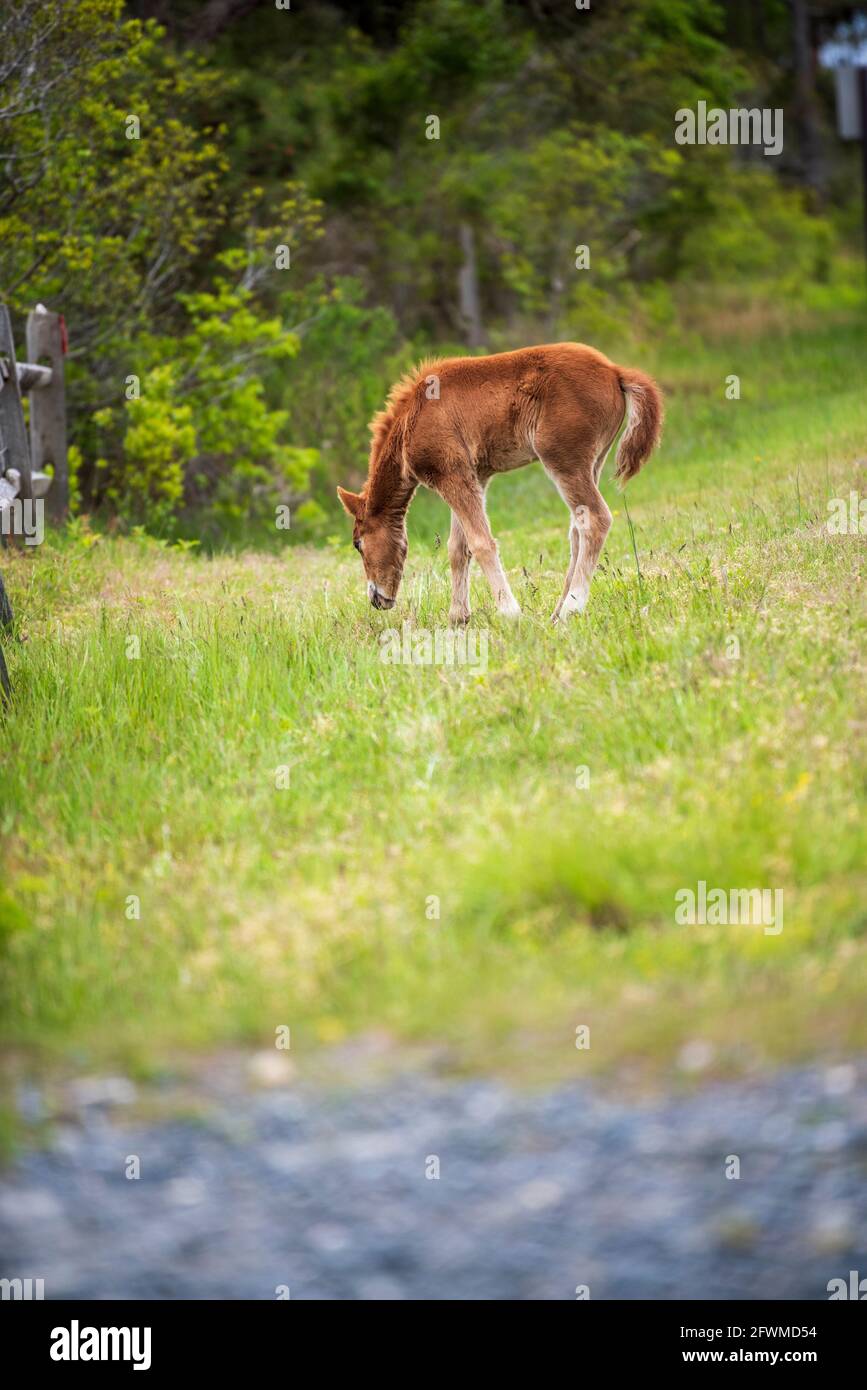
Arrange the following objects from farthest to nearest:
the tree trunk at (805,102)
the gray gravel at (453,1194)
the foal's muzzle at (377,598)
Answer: the tree trunk at (805,102), the foal's muzzle at (377,598), the gray gravel at (453,1194)

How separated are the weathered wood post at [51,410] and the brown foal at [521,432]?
237 inches

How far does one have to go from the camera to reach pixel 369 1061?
4.14 meters

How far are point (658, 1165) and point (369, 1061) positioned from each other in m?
0.94

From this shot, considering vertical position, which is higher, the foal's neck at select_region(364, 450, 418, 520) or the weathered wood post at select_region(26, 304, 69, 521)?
the weathered wood post at select_region(26, 304, 69, 521)

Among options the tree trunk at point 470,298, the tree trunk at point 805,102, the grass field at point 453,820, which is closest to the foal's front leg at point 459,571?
the grass field at point 453,820

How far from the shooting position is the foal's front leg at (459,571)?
28.2ft

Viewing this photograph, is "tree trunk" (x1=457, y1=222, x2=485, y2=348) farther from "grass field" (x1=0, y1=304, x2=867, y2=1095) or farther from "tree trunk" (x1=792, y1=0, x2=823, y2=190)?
"tree trunk" (x1=792, y1=0, x2=823, y2=190)

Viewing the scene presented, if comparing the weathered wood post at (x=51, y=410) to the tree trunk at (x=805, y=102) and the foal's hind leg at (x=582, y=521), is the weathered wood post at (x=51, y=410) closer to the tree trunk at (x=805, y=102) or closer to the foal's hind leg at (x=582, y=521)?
the foal's hind leg at (x=582, y=521)

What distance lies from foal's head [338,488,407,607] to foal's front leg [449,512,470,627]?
14.2 inches

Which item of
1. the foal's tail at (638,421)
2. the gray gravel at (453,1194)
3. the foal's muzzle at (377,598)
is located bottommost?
the gray gravel at (453,1194)

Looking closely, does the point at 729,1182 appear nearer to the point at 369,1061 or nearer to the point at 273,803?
the point at 369,1061

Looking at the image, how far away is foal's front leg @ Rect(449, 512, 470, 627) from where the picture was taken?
8.61 meters

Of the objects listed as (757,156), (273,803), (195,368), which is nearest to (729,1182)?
(273,803)

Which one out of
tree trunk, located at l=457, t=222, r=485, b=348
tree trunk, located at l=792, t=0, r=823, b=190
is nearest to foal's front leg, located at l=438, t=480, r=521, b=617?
tree trunk, located at l=457, t=222, r=485, b=348
